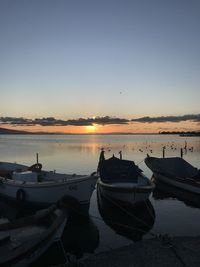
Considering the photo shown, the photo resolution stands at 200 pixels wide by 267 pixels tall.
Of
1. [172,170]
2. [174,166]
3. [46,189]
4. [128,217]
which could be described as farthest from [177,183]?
[46,189]

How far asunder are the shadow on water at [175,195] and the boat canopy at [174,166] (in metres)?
1.93

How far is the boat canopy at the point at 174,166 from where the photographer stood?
109ft

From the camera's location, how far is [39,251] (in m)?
12.6

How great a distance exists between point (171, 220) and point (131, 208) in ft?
8.25

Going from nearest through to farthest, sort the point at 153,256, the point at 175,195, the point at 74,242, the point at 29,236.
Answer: the point at 153,256
the point at 29,236
the point at 74,242
the point at 175,195

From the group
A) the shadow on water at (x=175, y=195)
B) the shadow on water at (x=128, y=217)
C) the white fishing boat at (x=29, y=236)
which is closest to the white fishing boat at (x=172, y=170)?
the shadow on water at (x=175, y=195)

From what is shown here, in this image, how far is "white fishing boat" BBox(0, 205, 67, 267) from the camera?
443 inches

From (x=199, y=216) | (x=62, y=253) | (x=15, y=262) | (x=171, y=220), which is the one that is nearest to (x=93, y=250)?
(x=62, y=253)

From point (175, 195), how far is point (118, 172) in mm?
5725

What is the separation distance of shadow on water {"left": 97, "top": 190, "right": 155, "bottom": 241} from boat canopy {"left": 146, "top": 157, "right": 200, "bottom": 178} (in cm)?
954

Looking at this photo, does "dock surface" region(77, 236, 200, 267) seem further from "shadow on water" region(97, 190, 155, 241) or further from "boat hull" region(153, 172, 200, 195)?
"boat hull" region(153, 172, 200, 195)

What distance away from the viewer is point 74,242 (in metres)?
16.8

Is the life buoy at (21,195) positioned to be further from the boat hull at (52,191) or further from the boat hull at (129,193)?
the boat hull at (129,193)

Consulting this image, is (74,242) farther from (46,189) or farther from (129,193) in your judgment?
(46,189)
